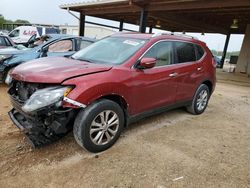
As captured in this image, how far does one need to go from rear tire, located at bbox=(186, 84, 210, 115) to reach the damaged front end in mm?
3041

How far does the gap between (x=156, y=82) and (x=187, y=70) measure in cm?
103

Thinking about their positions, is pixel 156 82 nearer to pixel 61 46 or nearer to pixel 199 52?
pixel 199 52

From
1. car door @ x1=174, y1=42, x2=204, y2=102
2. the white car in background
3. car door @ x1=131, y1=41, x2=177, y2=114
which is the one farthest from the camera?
the white car in background

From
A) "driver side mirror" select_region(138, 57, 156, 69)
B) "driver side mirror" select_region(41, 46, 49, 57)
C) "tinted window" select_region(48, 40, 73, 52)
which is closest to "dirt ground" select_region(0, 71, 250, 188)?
"driver side mirror" select_region(138, 57, 156, 69)

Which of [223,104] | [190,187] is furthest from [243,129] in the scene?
[190,187]

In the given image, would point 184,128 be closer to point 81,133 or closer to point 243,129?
point 243,129

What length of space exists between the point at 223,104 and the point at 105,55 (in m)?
4.29

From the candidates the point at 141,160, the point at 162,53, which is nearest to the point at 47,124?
the point at 141,160

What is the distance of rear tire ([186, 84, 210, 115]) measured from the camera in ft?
17.3

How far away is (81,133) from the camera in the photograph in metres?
3.07

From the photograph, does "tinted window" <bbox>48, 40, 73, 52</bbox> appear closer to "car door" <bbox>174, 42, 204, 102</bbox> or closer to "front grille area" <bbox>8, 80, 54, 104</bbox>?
"front grille area" <bbox>8, 80, 54, 104</bbox>

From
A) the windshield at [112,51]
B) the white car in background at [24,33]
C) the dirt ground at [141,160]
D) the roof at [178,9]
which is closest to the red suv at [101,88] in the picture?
the windshield at [112,51]

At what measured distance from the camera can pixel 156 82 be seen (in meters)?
3.98

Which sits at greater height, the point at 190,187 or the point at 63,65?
the point at 63,65
